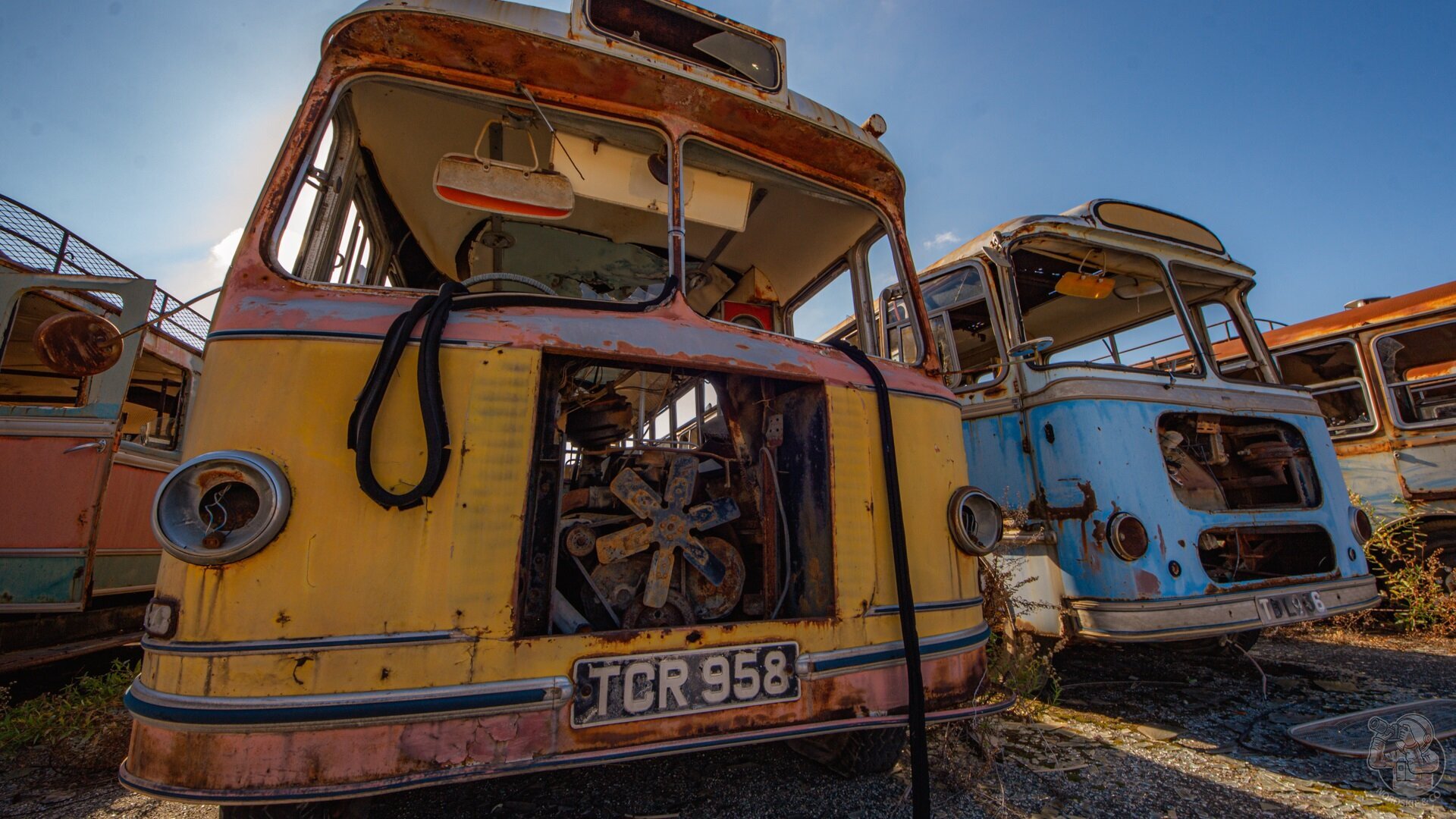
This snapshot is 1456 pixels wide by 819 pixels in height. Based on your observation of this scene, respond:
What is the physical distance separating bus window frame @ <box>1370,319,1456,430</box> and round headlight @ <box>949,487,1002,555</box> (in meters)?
5.29

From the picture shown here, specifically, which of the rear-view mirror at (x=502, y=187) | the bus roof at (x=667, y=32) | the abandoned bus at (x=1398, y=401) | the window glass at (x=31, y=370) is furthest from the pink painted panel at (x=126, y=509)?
the abandoned bus at (x=1398, y=401)

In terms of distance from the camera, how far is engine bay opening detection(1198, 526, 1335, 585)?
3445 millimetres

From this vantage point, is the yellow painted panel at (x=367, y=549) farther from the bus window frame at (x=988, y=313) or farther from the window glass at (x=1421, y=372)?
the window glass at (x=1421, y=372)

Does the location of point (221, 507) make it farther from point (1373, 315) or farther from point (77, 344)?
point (1373, 315)

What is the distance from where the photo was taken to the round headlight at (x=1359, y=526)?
3.73 meters

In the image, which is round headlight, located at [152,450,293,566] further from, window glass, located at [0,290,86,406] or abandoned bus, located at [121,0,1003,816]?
window glass, located at [0,290,86,406]

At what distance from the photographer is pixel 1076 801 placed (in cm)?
213

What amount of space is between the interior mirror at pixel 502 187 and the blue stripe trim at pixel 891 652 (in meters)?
1.66

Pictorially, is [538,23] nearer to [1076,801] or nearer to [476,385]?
[476,385]

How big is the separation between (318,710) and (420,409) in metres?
0.71

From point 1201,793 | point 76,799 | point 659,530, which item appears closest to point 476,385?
point 659,530

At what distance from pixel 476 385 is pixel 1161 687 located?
413 centimetres

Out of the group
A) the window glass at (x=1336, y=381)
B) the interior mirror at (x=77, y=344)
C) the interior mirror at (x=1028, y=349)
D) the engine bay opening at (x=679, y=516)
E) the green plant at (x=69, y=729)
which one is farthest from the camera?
the window glass at (x=1336, y=381)

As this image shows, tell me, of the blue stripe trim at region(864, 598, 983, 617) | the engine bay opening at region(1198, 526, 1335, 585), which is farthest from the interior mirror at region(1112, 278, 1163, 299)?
the blue stripe trim at region(864, 598, 983, 617)
